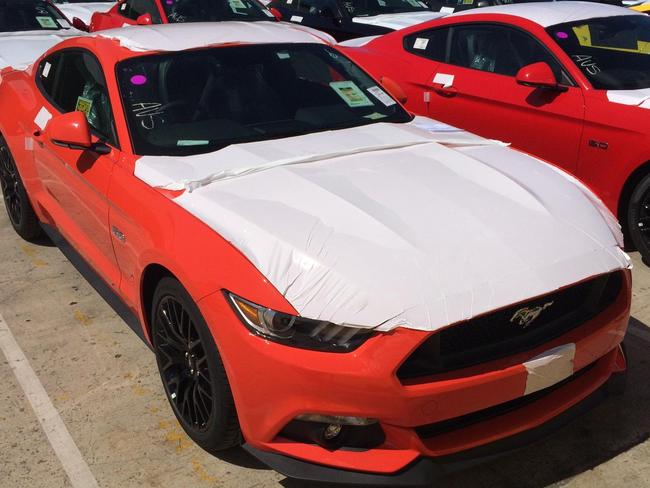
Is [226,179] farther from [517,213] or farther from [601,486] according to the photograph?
[601,486]

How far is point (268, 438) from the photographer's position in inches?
104

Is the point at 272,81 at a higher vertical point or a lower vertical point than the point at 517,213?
higher

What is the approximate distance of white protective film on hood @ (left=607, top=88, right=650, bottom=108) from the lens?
4.81m

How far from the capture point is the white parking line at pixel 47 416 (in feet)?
A: 10.1

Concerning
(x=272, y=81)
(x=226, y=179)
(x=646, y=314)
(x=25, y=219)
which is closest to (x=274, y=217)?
(x=226, y=179)

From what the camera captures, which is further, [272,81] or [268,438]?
[272,81]

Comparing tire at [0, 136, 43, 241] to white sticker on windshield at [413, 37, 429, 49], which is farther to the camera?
white sticker on windshield at [413, 37, 429, 49]

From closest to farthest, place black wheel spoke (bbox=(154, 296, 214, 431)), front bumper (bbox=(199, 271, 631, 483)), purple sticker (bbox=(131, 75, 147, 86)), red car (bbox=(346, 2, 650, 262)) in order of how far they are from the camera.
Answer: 1. front bumper (bbox=(199, 271, 631, 483))
2. black wheel spoke (bbox=(154, 296, 214, 431))
3. purple sticker (bbox=(131, 75, 147, 86))
4. red car (bbox=(346, 2, 650, 262))

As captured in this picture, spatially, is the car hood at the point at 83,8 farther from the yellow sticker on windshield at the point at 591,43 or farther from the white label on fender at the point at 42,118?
the yellow sticker on windshield at the point at 591,43

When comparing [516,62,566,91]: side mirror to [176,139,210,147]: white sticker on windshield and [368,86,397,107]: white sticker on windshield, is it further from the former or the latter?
[176,139,210,147]: white sticker on windshield

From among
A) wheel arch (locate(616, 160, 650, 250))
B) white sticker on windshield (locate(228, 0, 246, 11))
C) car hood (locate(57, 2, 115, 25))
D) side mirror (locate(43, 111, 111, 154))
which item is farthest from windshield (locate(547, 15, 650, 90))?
car hood (locate(57, 2, 115, 25))

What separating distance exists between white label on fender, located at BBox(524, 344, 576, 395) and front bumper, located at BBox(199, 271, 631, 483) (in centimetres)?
2

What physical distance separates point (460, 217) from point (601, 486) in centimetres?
116

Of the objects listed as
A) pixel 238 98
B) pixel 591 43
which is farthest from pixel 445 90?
pixel 238 98
